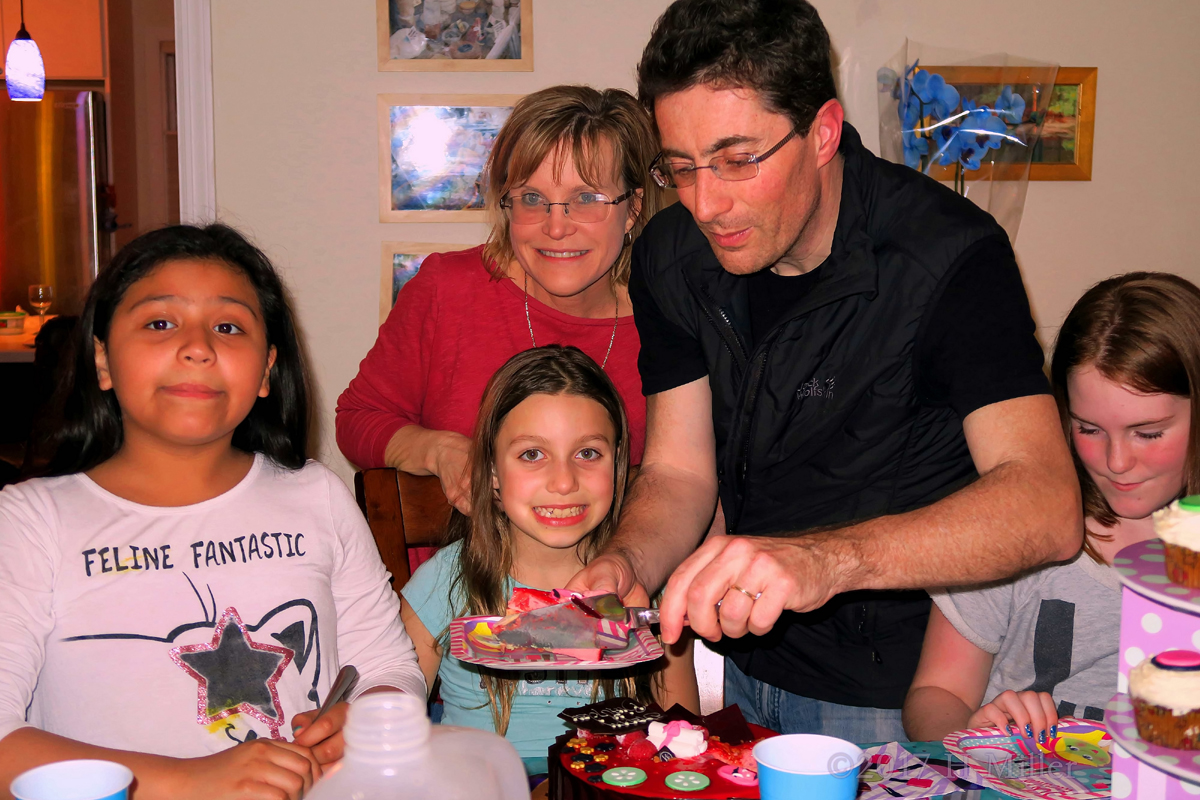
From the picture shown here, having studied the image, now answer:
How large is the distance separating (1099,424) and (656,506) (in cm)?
86

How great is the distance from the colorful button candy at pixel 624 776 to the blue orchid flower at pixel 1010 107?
9.07ft

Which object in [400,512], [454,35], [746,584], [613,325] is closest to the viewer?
[746,584]

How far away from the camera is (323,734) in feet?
4.68

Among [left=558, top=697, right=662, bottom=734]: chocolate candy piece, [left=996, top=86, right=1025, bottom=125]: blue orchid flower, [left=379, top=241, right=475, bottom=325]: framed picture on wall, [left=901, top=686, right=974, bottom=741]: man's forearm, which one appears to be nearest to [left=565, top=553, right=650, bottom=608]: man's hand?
[left=558, top=697, right=662, bottom=734]: chocolate candy piece

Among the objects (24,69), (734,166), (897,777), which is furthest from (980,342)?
(24,69)

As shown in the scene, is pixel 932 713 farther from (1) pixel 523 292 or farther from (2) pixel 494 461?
(1) pixel 523 292

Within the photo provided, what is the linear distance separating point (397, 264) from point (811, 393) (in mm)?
2013

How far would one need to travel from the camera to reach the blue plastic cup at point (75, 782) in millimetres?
897

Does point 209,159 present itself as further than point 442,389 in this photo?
Yes

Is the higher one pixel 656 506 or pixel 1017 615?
pixel 656 506

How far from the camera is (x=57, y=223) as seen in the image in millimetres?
7934

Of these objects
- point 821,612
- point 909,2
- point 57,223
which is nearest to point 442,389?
point 821,612

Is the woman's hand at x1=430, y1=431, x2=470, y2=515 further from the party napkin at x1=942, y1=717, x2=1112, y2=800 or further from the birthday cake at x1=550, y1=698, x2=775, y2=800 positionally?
the party napkin at x1=942, y1=717, x2=1112, y2=800

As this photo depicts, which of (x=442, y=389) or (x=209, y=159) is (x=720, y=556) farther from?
(x=209, y=159)
